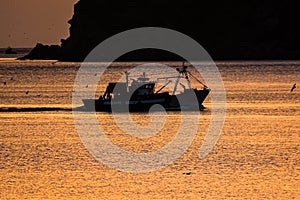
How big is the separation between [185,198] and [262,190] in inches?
160

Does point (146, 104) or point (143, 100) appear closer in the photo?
point (146, 104)

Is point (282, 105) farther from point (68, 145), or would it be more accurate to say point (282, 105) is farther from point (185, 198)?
point (185, 198)

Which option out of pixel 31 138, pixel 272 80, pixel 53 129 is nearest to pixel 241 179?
pixel 31 138

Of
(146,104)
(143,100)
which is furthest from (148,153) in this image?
(143,100)

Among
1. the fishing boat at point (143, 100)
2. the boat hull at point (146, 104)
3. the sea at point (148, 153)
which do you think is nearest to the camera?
the sea at point (148, 153)

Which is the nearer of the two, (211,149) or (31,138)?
(211,149)

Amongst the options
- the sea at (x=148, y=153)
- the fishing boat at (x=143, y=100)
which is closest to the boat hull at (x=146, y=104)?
the fishing boat at (x=143, y=100)

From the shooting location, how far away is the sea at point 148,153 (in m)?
47.0

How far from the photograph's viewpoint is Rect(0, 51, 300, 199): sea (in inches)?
1852

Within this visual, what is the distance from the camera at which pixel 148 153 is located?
61.7 meters

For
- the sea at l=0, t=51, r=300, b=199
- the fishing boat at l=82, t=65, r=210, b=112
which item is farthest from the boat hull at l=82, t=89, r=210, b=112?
the sea at l=0, t=51, r=300, b=199

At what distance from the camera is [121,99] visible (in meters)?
96.5

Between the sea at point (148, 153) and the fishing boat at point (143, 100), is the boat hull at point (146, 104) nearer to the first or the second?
the fishing boat at point (143, 100)

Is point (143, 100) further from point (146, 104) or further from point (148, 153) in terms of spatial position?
point (148, 153)
